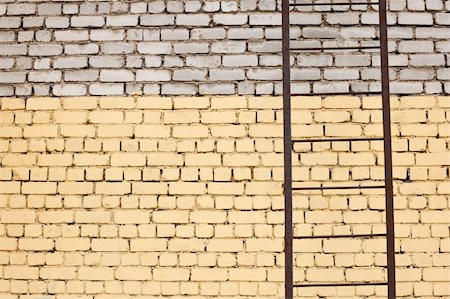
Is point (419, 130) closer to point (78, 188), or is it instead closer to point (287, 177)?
point (287, 177)

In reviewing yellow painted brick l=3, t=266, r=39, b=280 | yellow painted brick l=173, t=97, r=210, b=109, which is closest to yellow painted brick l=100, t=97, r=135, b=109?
yellow painted brick l=173, t=97, r=210, b=109

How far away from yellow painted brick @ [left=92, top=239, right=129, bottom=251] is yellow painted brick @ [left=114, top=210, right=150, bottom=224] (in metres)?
0.10

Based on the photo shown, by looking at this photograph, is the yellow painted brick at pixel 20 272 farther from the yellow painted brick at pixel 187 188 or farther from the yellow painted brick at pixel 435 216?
the yellow painted brick at pixel 435 216

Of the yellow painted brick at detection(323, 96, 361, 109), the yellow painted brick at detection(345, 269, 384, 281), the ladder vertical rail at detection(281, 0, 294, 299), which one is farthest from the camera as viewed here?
the yellow painted brick at detection(323, 96, 361, 109)

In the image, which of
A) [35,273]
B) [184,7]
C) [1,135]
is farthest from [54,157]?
[184,7]

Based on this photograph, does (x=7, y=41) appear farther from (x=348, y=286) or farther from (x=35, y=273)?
(x=348, y=286)

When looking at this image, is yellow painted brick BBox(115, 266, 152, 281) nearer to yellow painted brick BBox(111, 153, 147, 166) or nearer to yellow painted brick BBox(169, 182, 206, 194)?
yellow painted brick BBox(169, 182, 206, 194)

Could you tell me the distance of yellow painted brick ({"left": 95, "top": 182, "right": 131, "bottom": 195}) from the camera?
121 inches

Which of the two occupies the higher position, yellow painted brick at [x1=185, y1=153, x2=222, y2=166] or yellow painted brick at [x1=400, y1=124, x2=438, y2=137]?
yellow painted brick at [x1=400, y1=124, x2=438, y2=137]

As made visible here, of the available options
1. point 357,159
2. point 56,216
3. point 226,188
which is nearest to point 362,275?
point 357,159

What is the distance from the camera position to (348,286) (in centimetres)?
295

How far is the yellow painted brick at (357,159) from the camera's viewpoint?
3.02m

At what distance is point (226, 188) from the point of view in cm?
304

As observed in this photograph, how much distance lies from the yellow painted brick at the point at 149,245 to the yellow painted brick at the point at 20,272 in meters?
0.50
